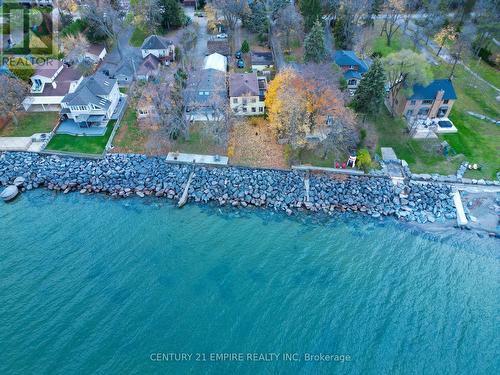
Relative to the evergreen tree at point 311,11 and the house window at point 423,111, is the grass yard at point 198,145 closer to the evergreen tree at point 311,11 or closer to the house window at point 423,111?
the house window at point 423,111

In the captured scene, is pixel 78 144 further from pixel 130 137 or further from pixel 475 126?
pixel 475 126

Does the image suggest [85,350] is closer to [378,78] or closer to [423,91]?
[378,78]

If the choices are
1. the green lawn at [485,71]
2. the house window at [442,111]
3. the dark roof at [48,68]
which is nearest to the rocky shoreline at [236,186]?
the house window at [442,111]

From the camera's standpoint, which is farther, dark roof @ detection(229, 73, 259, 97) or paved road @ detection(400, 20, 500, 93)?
paved road @ detection(400, 20, 500, 93)

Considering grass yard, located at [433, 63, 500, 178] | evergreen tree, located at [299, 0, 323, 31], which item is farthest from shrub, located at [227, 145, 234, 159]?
evergreen tree, located at [299, 0, 323, 31]

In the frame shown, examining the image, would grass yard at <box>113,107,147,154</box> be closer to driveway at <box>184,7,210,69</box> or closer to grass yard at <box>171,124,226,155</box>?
grass yard at <box>171,124,226,155</box>

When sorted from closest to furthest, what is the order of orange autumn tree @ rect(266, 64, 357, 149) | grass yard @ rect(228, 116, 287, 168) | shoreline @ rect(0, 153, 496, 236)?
shoreline @ rect(0, 153, 496, 236), orange autumn tree @ rect(266, 64, 357, 149), grass yard @ rect(228, 116, 287, 168)
